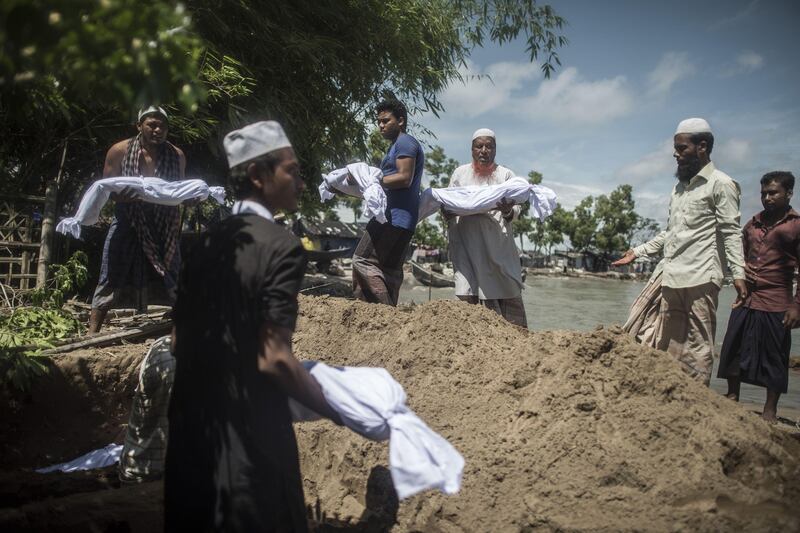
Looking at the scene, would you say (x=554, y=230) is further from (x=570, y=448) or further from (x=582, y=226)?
(x=570, y=448)

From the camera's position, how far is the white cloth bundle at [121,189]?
173 inches

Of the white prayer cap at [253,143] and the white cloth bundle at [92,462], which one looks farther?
the white cloth bundle at [92,462]

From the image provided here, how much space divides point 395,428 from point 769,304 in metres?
4.07

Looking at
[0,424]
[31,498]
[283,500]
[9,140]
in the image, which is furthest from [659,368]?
[9,140]

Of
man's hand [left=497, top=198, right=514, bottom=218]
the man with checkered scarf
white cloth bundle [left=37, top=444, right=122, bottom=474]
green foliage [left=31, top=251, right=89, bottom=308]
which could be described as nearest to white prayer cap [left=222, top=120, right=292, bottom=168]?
white cloth bundle [left=37, top=444, right=122, bottom=474]

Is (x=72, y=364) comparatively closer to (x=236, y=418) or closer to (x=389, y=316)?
(x=389, y=316)

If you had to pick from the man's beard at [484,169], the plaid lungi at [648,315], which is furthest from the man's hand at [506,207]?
the plaid lungi at [648,315]

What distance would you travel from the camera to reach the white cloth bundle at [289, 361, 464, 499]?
1.71 metres

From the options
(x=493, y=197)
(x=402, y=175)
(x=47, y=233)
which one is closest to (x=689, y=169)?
(x=493, y=197)

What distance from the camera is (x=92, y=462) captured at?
11.4 ft

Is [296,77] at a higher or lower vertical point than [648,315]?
higher

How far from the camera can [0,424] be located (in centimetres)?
369

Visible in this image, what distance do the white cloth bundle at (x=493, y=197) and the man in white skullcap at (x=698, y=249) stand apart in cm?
107

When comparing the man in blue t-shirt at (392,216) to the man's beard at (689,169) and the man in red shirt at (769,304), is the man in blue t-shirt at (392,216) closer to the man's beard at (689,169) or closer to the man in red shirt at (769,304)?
the man's beard at (689,169)
